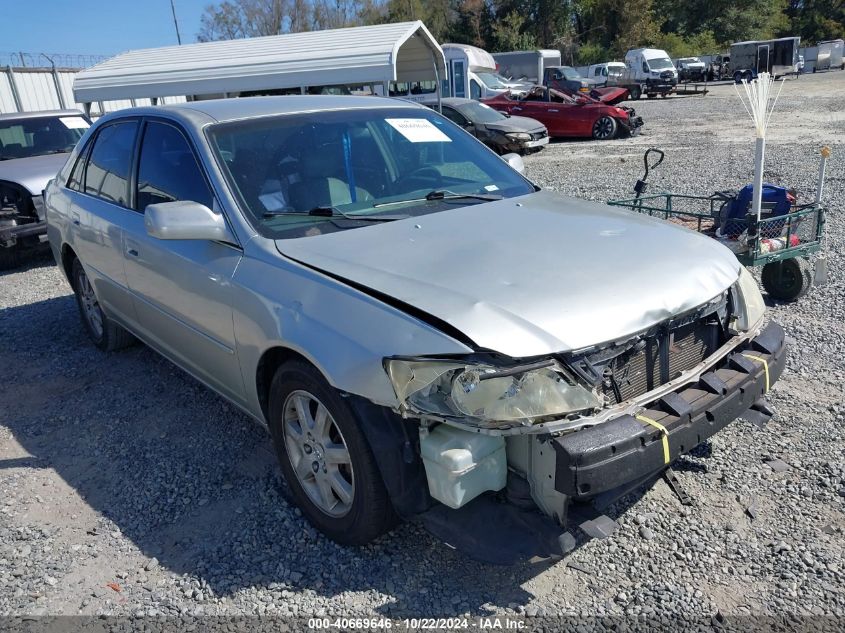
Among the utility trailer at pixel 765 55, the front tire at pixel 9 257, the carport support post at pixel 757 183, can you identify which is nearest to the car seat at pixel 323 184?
the carport support post at pixel 757 183

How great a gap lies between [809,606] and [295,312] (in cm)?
224

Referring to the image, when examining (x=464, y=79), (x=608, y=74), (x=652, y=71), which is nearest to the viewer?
(x=464, y=79)

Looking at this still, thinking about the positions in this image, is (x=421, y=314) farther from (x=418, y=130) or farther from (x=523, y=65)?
(x=523, y=65)

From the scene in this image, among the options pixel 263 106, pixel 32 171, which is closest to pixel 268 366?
pixel 263 106

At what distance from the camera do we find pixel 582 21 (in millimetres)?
→ 57656

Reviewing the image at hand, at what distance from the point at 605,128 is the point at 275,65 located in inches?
411

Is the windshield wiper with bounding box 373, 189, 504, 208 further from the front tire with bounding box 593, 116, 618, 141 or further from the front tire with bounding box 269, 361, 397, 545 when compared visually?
the front tire with bounding box 593, 116, 618, 141

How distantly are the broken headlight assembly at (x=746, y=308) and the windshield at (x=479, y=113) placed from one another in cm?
1365

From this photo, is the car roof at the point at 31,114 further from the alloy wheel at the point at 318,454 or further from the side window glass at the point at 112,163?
the alloy wheel at the point at 318,454

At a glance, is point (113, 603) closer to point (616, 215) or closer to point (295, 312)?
point (295, 312)

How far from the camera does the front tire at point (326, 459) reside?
2.63 meters

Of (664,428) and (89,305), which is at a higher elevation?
(664,428)

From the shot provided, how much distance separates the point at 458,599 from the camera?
2.63 m

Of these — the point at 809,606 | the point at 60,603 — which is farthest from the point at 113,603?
the point at 809,606
